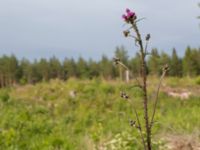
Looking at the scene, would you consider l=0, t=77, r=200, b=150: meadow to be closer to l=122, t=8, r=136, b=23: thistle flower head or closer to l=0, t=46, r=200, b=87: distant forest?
l=122, t=8, r=136, b=23: thistle flower head

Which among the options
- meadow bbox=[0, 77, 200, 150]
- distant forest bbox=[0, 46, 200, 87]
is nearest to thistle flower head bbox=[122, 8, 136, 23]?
meadow bbox=[0, 77, 200, 150]

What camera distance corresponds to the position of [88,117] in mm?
11227

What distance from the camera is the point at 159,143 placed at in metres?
5.49

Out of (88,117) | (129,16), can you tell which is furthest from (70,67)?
(129,16)

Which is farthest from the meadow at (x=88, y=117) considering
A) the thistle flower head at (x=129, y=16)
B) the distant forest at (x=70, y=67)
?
the distant forest at (x=70, y=67)

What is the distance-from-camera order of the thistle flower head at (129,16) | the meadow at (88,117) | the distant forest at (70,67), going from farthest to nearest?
the distant forest at (70,67)
the meadow at (88,117)
the thistle flower head at (129,16)

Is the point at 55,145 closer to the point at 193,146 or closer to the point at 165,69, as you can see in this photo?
the point at 193,146

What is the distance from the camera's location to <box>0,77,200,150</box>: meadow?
6773 mm

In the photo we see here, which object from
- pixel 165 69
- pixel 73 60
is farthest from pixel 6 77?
pixel 165 69

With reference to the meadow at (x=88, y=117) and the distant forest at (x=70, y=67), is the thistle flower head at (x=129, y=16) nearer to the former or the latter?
the meadow at (x=88, y=117)

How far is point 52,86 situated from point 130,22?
50.6ft

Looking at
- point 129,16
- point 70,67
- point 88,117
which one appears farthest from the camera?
point 70,67

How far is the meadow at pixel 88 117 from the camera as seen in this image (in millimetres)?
6773

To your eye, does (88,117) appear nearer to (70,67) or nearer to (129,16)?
(129,16)
